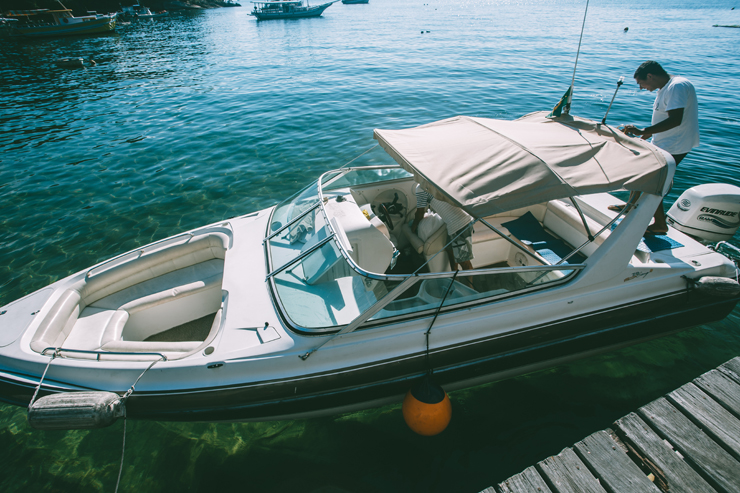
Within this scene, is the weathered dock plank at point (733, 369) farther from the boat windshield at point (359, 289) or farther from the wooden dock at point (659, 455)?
the boat windshield at point (359, 289)

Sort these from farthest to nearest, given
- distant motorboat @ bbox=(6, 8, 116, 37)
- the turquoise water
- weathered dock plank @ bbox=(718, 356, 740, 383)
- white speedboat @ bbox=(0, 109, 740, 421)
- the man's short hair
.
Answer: distant motorboat @ bbox=(6, 8, 116, 37), the man's short hair, the turquoise water, weathered dock plank @ bbox=(718, 356, 740, 383), white speedboat @ bbox=(0, 109, 740, 421)

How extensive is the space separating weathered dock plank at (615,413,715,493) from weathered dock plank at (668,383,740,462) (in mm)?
403

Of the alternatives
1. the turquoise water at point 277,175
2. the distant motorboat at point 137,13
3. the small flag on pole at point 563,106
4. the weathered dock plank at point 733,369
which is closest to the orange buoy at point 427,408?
the turquoise water at point 277,175

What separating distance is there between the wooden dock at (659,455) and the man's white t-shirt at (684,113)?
2.77 metres

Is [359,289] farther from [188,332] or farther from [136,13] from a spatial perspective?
[136,13]

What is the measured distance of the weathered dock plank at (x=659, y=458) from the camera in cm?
245

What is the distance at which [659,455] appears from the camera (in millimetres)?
2615

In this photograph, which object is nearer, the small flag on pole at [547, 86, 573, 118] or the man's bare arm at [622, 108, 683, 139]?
the small flag on pole at [547, 86, 573, 118]

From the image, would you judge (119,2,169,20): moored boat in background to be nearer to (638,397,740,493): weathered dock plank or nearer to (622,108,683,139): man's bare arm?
(622,108,683,139): man's bare arm

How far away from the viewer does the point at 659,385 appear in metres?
3.81

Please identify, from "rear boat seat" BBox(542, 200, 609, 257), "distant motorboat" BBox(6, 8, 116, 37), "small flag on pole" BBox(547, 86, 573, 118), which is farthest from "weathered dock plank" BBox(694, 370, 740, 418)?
"distant motorboat" BBox(6, 8, 116, 37)

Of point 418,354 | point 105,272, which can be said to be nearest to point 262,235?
point 105,272

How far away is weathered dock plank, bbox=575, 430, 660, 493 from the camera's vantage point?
2.45 metres

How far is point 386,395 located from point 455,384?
712 mm
